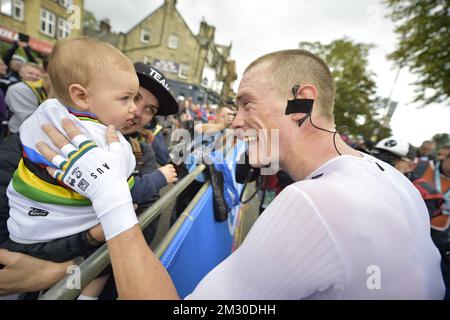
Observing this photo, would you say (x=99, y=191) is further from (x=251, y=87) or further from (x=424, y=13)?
(x=424, y=13)

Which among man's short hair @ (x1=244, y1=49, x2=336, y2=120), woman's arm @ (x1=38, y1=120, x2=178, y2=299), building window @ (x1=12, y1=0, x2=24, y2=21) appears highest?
building window @ (x1=12, y1=0, x2=24, y2=21)

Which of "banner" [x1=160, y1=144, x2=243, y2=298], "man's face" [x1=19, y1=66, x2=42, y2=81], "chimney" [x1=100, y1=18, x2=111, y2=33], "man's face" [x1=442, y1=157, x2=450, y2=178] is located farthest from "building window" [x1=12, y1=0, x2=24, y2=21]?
"man's face" [x1=442, y1=157, x2=450, y2=178]

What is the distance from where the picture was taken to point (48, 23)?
22578mm

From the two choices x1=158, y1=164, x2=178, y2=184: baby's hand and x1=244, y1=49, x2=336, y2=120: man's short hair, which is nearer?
x1=244, y1=49, x2=336, y2=120: man's short hair

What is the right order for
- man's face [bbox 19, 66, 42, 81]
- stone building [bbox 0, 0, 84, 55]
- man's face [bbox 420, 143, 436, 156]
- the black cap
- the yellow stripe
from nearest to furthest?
the yellow stripe → the black cap → man's face [bbox 19, 66, 42, 81] → man's face [bbox 420, 143, 436, 156] → stone building [bbox 0, 0, 84, 55]

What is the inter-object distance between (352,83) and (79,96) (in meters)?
29.9

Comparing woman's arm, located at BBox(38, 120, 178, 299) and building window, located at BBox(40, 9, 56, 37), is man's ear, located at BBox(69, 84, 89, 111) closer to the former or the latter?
woman's arm, located at BBox(38, 120, 178, 299)

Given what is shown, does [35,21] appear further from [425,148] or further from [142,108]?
[425,148]

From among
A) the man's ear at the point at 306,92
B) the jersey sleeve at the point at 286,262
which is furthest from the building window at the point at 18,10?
the jersey sleeve at the point at 286,262

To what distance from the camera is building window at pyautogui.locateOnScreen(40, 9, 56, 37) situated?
869 inches

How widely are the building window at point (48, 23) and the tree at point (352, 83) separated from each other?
1165 inches

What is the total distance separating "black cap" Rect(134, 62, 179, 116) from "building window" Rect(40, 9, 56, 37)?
29.0 m

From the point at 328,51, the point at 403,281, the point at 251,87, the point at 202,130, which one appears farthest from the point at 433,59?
the point at 328,51
